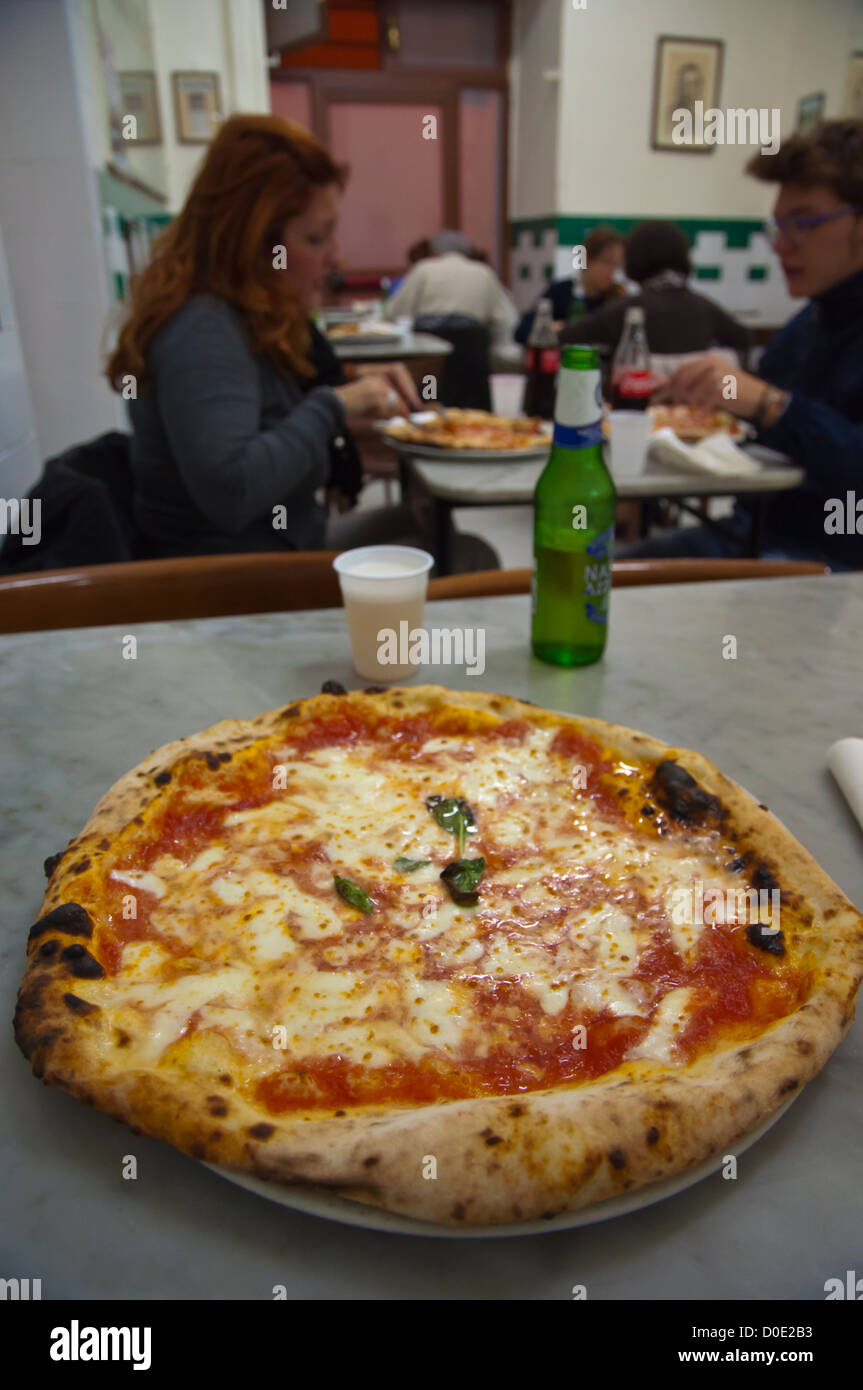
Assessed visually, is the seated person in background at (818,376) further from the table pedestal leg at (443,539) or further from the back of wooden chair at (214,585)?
the back of wooden chair at (214,585)

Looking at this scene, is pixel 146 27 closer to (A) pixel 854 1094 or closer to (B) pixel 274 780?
(B) pixel 274 780

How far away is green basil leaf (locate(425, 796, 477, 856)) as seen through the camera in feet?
3.08

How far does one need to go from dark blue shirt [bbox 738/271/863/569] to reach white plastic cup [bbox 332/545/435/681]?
174 centimetres

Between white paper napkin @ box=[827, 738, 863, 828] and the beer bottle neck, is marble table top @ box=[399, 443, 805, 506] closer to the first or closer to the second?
the beer bottle neck

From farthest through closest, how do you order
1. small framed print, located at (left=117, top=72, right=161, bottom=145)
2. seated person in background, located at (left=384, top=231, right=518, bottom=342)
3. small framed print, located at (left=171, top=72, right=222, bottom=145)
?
1. small framed print, located at (left=171, top=72, right=222, bottom=145)
2. seated person in background, located at (left=384, top=231, right=518, bottom=342)
3. small framed print, located at (left=117, top=72, right=161, bottom=145)

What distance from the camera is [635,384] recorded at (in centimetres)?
284

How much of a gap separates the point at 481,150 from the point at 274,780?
9.59m

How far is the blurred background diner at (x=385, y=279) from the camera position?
7.28 feet

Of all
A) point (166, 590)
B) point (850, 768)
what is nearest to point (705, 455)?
point (166, 590)

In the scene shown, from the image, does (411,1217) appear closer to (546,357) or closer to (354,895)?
(354,895)

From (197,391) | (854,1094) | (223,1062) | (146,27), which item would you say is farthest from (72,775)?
(146,27)

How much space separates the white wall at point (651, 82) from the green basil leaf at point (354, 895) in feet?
27.4

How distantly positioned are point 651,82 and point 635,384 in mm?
6451

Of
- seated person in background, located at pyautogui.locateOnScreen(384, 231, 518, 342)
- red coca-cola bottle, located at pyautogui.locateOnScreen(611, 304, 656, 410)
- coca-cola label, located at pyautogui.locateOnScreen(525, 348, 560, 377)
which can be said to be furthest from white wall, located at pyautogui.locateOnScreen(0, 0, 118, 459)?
seated person in background, located at pyautogui.locateOnScreen(384, 231, 518, 342)
